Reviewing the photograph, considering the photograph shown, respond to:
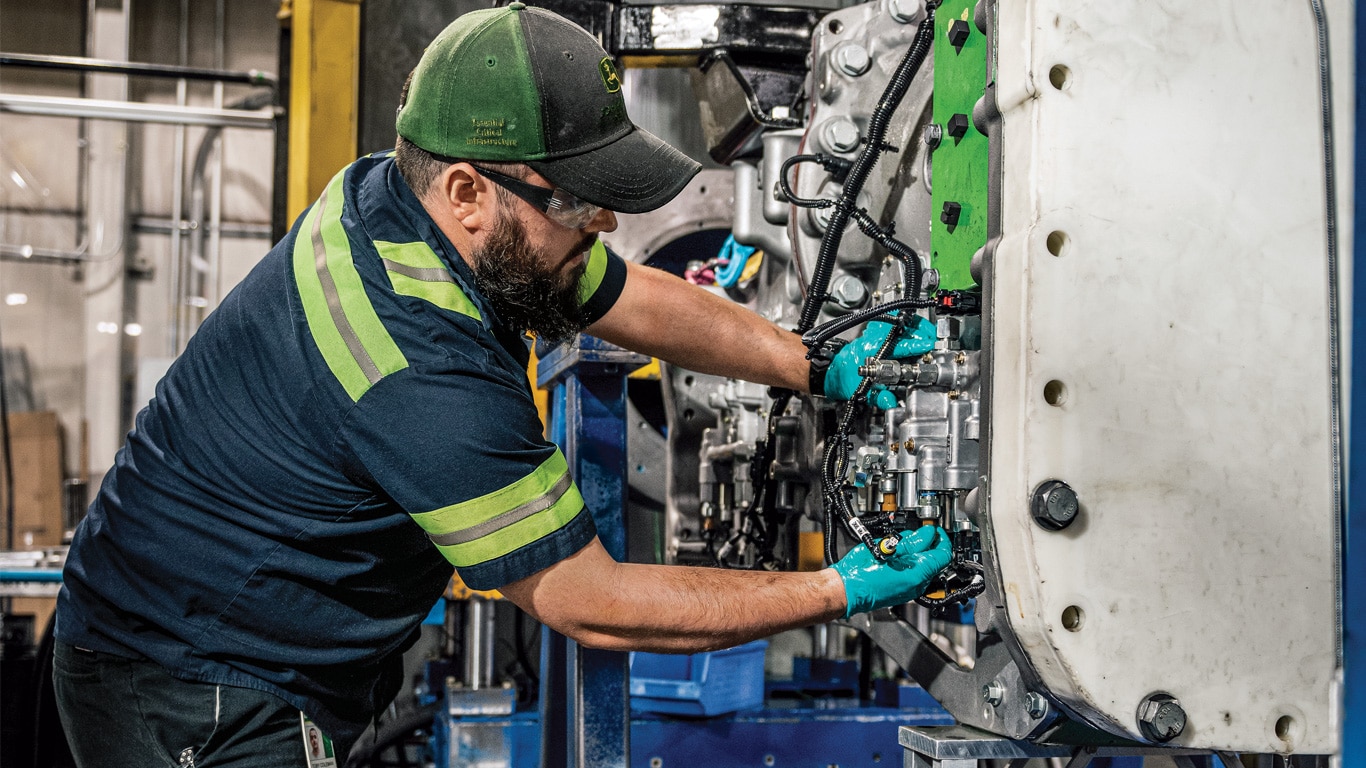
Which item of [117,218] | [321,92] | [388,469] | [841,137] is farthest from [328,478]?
[117,218]

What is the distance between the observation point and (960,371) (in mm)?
1608

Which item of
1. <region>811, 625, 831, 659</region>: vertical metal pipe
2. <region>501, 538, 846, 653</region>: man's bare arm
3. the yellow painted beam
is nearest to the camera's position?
<region>501, 538, 846, 653</region>: man's bare arm

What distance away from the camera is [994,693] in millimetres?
1555

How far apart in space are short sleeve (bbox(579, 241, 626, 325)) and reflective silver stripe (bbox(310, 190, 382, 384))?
18.7 inches

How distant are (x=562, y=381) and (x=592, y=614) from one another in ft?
3.05

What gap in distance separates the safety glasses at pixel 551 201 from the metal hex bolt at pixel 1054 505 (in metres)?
0.76

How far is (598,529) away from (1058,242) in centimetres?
118

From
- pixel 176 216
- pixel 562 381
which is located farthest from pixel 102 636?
pixel 176 216

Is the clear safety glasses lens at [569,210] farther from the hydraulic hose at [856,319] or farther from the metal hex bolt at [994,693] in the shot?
the metal hex bolt at [994,693]

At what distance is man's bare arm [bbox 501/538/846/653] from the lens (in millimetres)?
1562

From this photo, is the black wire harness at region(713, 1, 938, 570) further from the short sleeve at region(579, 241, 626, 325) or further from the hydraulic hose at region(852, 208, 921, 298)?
the short sleeve at region(579, 241, 626, 325)

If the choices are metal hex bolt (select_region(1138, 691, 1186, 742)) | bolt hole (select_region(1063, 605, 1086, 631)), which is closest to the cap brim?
bolt hole (select_region(1063, 605, 1086, 631))

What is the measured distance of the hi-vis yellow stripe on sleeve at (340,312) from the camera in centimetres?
150

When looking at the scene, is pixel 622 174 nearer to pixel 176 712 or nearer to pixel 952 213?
pixel 952 213
